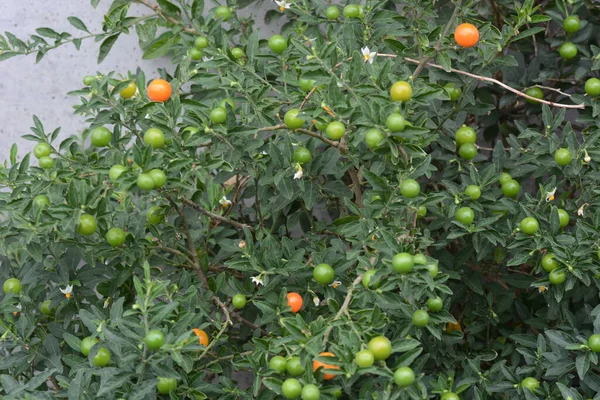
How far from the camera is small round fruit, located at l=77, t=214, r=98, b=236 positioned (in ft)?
5.02

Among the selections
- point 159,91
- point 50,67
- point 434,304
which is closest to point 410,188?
point 434,304

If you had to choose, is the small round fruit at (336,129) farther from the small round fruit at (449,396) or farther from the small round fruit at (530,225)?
the small round fruit at (449,396)

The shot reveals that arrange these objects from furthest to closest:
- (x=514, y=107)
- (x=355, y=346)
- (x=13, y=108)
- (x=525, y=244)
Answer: (x=13, y=108) < (x=514, y=107) < (x=525, y=244) < (x=355, y=346)

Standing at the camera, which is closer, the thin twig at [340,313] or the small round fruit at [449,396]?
the thin twig at [340,313]

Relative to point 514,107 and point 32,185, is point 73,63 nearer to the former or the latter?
point 32,185

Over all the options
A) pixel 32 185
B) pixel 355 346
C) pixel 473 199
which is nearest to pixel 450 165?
pixel 473 199

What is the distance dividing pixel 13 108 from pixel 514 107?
1.62m

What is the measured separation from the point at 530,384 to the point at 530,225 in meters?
0.34

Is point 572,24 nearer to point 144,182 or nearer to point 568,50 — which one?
point 568,50

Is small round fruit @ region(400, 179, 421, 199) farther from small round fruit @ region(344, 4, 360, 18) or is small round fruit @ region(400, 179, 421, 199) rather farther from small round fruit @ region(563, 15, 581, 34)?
small round fruit @ region(563, 15, 581, 34)

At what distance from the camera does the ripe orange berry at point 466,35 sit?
5.65 feet

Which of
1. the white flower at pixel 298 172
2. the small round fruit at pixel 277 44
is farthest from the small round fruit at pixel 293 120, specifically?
the small round fruit at pixel 277 44

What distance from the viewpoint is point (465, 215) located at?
1743mm

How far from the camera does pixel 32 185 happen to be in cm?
164
